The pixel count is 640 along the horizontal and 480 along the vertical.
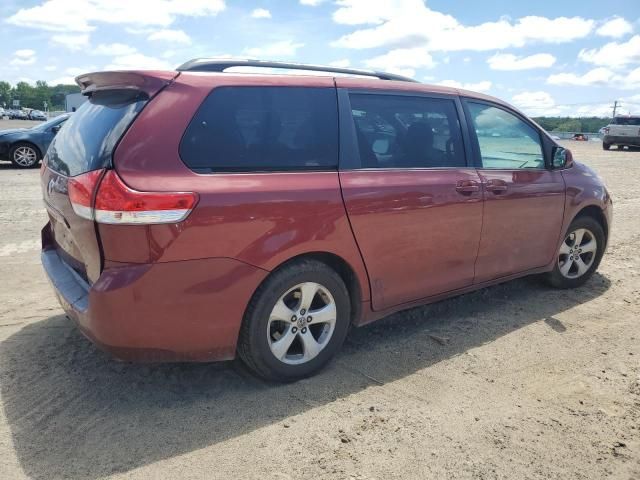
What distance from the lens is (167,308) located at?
2664 millimetres

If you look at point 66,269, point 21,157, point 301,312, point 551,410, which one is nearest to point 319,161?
point 301,312

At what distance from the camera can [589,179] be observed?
4.86 m

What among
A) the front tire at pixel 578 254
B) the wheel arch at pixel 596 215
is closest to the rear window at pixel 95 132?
the front tire at pixel 578 254

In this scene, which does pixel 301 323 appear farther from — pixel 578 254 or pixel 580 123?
pixel 580 123

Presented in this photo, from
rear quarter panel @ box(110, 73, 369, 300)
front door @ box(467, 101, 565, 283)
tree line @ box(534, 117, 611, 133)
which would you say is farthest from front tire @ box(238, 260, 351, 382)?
tree line @ box(534, 117, 611, 133)

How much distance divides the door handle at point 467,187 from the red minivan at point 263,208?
0.04ft

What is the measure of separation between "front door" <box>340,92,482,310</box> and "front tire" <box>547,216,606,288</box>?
4.50 ft

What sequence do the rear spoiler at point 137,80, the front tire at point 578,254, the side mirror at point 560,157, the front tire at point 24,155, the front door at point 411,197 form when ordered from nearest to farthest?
the rear spoiler at point 137,80, the front door at point 411,197, the side mirror at point 560,157, the front tire at point 578,254, the front tire at point 24,155

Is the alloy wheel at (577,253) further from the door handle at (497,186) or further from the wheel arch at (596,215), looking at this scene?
the door handle at (497,186)

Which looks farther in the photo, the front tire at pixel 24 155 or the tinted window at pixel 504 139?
the front tire at pixel 24 155

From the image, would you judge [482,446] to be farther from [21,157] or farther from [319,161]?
[21,157]

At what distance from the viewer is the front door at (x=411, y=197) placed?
330cm

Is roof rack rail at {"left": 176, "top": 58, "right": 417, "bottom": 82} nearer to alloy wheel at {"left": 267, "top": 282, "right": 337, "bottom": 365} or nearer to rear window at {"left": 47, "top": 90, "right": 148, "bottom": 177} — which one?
rear window at {"left": 47, "top": 90, "right": 148, "bottom": 177}

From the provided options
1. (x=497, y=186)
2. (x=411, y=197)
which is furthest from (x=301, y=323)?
(x=497, y=186)
